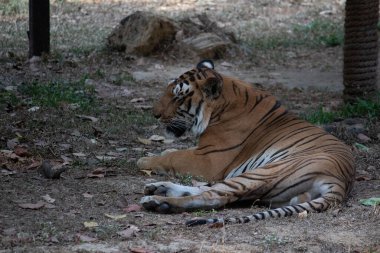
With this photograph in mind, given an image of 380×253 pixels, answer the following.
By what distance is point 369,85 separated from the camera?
28.8ft

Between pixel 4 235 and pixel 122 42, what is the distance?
23.5ft

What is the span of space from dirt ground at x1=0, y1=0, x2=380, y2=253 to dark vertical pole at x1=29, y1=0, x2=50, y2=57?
0.25 metres

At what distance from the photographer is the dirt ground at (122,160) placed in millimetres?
4234

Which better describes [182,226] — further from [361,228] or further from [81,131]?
[81,131]

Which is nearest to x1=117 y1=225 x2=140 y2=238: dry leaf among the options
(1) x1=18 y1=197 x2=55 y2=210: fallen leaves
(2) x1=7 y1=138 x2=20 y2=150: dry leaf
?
(1) x1=18 y1=197 x2=55 y2=210: fallen leaves

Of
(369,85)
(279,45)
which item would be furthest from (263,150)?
(279,45)

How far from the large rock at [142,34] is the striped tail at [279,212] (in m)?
6.44

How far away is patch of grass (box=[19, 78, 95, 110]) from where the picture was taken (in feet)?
26.3

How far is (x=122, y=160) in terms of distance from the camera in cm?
618

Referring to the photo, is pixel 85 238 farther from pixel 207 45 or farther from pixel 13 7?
pixel 13 7

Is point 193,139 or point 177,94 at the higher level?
point 177,94

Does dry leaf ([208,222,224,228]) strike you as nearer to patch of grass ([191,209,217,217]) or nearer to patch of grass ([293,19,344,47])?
patch of grass ([191,209,217,217])

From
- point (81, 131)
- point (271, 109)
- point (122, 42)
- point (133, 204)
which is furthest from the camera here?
point (122, 42)

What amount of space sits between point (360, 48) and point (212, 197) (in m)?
4.27
